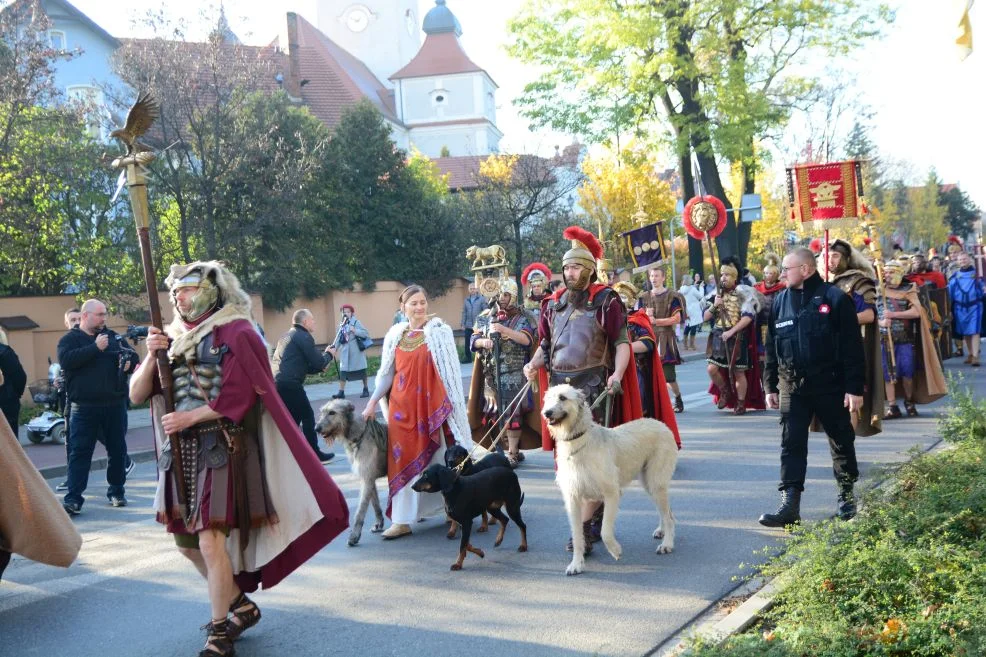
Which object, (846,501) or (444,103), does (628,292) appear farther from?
(444,103)

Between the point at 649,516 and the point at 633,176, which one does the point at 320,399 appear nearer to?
the point at 649,516

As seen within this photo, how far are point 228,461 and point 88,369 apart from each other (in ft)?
16.9

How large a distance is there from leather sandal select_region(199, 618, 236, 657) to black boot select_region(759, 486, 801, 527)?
388 cm

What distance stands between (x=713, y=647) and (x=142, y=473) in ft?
31.9

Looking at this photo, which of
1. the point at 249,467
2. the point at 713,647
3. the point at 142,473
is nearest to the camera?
the point at 713,647

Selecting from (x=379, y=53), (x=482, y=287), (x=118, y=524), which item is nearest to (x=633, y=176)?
(x=482, y=287)

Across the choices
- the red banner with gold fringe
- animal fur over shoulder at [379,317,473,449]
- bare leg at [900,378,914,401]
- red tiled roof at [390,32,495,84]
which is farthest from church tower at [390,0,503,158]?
animal fur over shoulder at [379,317,473,449]

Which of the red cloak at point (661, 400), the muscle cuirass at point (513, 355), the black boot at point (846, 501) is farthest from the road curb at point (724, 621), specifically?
the muscle cuirass at point (513, 355)

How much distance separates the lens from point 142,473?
1220cm

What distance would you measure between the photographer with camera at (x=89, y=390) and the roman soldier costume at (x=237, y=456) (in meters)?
4.58

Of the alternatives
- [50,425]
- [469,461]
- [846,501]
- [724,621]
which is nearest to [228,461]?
[469,461]

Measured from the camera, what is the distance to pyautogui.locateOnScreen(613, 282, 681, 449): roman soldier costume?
26.5ft

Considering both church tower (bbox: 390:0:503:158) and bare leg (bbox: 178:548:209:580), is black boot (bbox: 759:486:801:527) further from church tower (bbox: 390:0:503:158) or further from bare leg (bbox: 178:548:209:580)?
church tower (bbox: 390:0:503:158)

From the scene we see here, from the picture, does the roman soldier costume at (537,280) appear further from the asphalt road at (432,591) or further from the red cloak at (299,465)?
the red cloak at (299,465)
